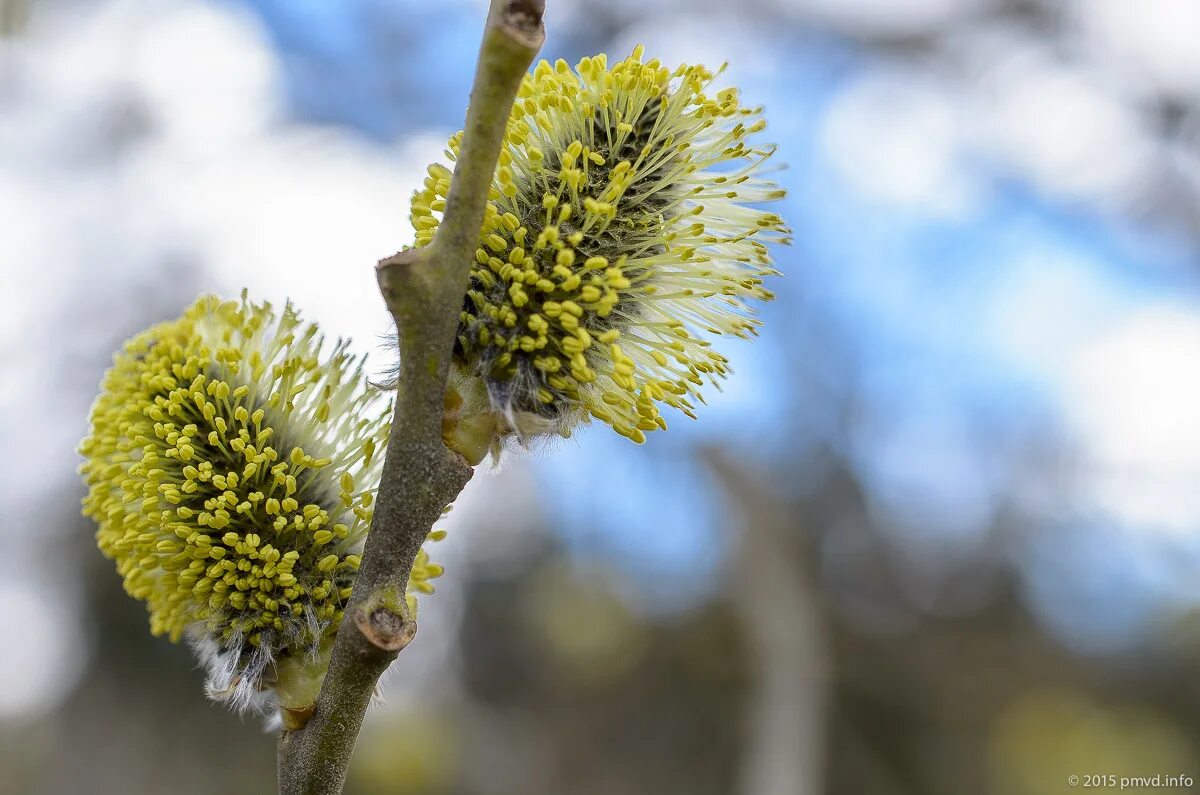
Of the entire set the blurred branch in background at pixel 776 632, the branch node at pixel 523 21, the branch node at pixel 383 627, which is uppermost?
the blurred branch in background at pixel 776 632

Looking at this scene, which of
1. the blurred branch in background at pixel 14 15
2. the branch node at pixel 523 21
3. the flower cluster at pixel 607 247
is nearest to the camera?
the branch node at pixel 523 21

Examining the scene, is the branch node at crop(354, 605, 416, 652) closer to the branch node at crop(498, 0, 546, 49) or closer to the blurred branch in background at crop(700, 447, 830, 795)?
the branch node at crop(498, 0, 546, 49)

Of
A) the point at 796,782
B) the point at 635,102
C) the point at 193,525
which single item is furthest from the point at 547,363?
the point at 796,782

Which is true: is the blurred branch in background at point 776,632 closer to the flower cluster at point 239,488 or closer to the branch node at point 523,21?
the flower cluster at point 239,488

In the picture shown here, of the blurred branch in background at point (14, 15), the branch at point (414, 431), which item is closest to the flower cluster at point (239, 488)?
the branch at point (414, 431)

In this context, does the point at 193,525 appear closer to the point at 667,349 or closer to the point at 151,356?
the point at 151,356

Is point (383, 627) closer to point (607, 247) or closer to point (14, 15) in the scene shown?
point (607, 247)
